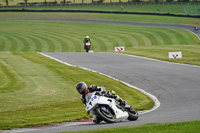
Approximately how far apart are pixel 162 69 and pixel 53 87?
9.26m

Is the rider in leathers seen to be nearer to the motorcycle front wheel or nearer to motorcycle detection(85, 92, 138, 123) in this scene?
motorcycle detection(85, 92, 138, 123)

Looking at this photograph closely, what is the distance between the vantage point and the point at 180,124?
12320 millimetres

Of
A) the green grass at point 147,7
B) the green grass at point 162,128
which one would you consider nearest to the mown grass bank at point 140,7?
the green grass at point 147,7

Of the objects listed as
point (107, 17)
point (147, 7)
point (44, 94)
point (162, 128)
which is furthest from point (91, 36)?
point (162, 128)

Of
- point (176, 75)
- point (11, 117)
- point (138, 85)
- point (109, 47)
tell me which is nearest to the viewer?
point (11, 117)

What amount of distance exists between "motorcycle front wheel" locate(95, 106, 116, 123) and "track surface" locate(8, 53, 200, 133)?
0.28 m

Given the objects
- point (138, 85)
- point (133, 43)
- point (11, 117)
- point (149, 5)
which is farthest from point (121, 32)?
point (11, 117)

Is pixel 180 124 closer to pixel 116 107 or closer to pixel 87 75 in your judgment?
pixel 116 107

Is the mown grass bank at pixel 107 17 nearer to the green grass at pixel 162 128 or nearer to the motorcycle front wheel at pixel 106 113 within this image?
the motorcycle front wheel at pixel 106 113

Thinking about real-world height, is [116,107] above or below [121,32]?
above

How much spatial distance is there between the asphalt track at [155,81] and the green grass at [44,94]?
3.19ft

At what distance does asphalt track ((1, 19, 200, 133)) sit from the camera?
1387cm

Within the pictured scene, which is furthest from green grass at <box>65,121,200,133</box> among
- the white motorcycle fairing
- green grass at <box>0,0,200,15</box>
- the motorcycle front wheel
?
green grass at <box>0,0,200,15</box>

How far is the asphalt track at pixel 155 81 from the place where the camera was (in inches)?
546
